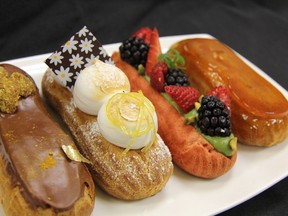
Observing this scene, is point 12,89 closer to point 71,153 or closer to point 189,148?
point 71,153

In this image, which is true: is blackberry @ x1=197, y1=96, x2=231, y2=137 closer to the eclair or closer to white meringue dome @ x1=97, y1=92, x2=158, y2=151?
the eclair

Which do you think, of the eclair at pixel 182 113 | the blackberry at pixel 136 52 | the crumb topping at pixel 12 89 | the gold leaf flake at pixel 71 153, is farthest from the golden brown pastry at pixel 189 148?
the crumb topping at pixel 12 89

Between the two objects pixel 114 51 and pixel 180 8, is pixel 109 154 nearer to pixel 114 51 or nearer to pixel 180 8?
pixel 114 51

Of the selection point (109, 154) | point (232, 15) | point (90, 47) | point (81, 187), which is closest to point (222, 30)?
point (232, 15)

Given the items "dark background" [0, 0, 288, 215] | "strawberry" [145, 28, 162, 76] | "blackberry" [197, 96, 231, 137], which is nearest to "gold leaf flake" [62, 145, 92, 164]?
"blackberry" [197, 96, 231, 137]

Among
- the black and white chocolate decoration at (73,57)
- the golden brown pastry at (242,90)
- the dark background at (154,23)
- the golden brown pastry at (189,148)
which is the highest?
the black and white chocolate decoration at (73,57)

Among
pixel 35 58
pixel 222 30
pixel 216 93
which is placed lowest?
pixel 222 30

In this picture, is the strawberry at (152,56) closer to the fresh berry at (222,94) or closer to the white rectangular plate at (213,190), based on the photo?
the fresh berry at (222,94)
